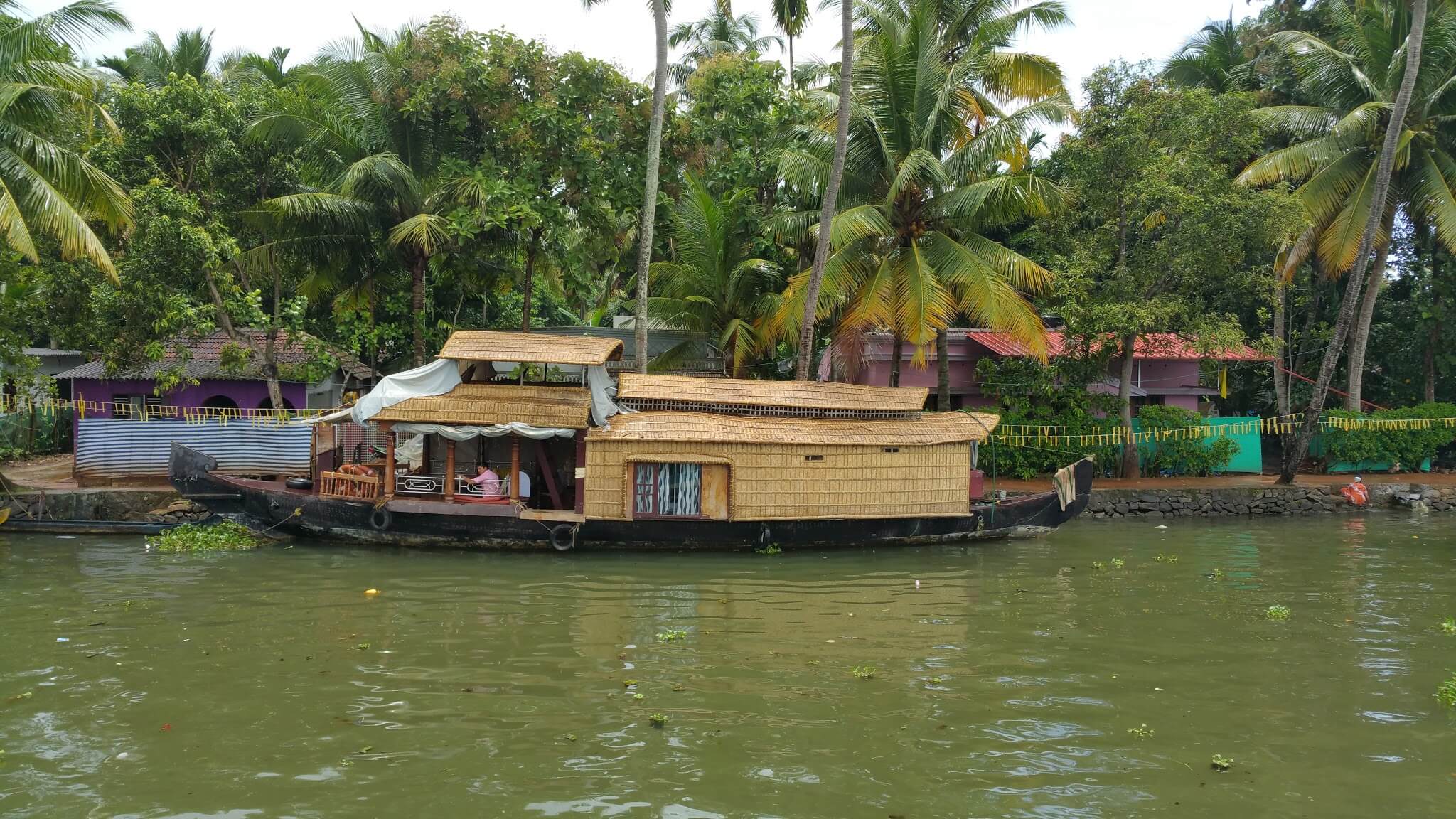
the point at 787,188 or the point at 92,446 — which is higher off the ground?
the point at 787,188

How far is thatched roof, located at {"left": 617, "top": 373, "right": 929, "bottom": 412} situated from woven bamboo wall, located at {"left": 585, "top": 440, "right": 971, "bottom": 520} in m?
0.86

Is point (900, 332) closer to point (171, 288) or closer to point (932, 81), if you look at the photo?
point (932, 81)

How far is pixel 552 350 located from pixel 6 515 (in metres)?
8.79

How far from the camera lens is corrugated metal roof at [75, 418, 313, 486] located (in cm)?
1639

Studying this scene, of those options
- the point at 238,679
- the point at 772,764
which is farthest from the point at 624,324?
the point at 772,764

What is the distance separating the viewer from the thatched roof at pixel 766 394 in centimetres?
1433

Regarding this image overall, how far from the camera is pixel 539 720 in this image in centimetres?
716

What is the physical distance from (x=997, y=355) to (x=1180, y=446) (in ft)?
13.2

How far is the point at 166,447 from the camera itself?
1662 centimetres

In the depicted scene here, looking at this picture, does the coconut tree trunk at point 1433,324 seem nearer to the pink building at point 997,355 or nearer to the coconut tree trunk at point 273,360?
the pink building at point 997,355

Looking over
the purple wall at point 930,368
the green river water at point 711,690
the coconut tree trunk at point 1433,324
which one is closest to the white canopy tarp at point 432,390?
the green river water at point 711,690

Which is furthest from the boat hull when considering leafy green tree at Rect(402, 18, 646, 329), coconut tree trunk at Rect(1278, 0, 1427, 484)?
coconut tree trunk at Rect(1278, 0, 1427, 484)

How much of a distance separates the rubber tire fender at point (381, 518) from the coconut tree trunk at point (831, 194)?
21.8 ft

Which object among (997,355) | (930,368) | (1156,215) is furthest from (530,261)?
(1156,215)
